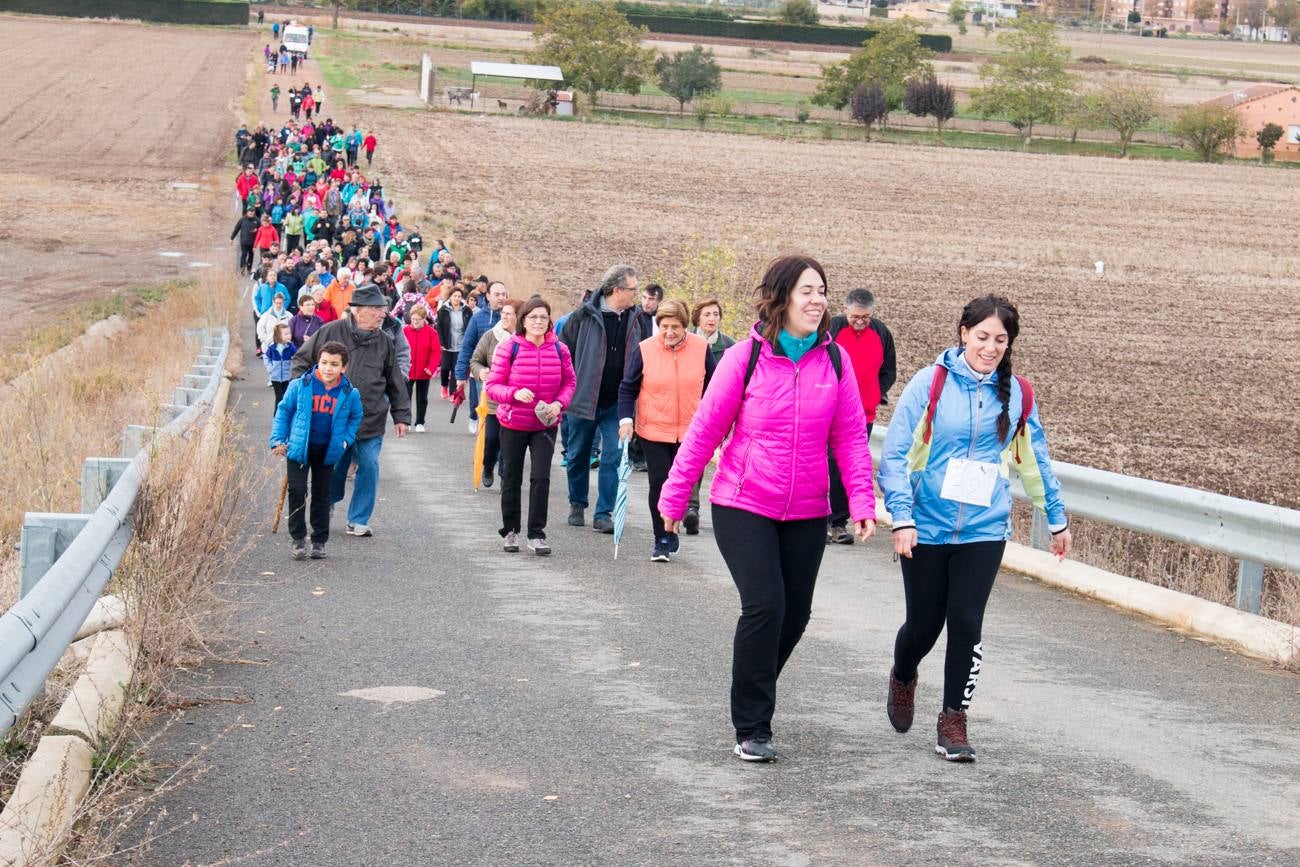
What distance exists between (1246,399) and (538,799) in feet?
67.0

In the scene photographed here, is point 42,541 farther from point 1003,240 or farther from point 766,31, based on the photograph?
point 766,31

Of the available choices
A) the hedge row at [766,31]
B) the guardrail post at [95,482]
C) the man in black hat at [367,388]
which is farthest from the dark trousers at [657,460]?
the hedge row at [766,31]

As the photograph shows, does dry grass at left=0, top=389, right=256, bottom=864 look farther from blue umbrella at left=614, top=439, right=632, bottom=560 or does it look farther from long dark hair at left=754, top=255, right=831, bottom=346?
long dark hair at left=754, top=255, right=831, bottom=346

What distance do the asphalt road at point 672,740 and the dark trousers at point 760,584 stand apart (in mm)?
232

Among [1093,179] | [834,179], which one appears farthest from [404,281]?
[1093,179]

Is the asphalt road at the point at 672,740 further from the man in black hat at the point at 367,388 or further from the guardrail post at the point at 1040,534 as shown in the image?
the man in black hat at the point at 367,388

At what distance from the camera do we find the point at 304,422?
11.4 metres

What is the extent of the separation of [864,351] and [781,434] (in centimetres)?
632

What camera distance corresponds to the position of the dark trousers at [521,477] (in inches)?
471

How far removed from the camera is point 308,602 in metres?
9.83

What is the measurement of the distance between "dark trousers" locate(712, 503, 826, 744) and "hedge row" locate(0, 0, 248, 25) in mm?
124977

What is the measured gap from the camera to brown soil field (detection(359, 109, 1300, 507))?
75.5ft

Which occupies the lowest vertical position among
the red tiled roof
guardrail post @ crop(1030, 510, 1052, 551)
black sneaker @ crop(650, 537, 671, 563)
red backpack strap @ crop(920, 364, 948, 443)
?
black sneaker @ crop(650, 537, 671, 563)

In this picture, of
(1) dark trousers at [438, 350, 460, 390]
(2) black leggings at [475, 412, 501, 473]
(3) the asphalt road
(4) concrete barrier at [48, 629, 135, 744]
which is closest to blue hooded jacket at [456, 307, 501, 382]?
(2) black leggings at [475, 412, 501, 473]
